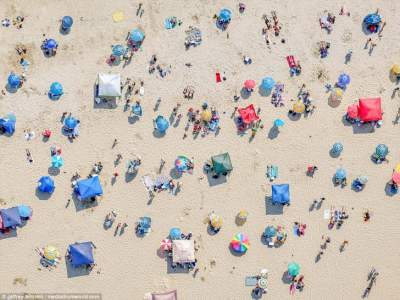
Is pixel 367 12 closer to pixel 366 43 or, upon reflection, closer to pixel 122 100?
pixel 366 43

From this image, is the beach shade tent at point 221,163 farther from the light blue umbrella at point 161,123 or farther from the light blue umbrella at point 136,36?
the light blue umbrella at point 136,36

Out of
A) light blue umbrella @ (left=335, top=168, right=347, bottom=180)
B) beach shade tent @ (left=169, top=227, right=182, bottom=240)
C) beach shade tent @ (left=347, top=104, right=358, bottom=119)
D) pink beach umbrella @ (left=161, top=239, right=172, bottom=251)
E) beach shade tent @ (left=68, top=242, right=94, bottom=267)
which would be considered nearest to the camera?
beach shade tent @ (left=68, top=242, right=94, bottom=267)

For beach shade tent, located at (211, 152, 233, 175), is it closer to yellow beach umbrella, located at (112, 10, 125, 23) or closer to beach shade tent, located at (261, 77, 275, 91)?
beach shade tent, located at (261, 77, 275, 91)

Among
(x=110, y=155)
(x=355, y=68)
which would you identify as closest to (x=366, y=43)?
(x=355, y=68)

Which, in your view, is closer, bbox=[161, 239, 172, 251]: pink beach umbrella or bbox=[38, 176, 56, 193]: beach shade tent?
bbox=[38, 176, 56, 193]: beach shade tent

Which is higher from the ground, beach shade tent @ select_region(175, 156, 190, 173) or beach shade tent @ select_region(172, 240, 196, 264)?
beach shade tent @ select_region(175, 156, 190, 173)

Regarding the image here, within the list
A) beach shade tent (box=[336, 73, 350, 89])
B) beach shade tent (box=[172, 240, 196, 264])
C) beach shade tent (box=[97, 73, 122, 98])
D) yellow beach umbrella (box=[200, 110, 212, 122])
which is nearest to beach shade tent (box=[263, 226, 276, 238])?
beach shade tent (box=[172, 240, 196, 264])

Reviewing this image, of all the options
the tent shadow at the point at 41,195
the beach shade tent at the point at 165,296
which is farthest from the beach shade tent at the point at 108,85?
the beach shade tent at the point at 165,296

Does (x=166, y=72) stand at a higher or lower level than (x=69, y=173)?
higher
